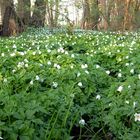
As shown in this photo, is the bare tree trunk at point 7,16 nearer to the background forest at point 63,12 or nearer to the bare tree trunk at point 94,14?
the background forest at point 63,12

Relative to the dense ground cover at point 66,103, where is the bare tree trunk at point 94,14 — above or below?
above

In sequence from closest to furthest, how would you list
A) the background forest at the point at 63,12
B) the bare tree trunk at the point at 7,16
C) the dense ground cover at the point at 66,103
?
the dense ground cover at the point at 66,103 → the bare tree trunk at the point at 7,16 → the background forest at the point at 63,12

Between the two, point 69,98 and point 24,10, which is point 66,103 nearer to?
point 69,98

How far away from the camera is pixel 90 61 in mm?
5914

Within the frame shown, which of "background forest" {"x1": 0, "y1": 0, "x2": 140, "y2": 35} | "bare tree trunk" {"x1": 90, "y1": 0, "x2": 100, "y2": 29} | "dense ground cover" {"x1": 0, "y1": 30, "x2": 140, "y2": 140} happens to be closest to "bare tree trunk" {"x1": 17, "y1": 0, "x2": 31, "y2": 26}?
"background forest" {"x1": 0, "y1": 0, "x2": 140, "y2": 35}

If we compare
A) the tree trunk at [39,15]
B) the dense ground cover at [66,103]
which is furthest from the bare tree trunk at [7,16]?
the dense ground cover at [66,103]

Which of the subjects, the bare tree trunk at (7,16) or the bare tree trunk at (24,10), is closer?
the bare tree trunk at (7,16)

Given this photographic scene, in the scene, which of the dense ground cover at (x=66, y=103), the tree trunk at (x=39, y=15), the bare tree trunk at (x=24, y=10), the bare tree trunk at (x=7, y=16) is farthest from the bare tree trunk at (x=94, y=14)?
the dense ground cover at (x=66, y=103)

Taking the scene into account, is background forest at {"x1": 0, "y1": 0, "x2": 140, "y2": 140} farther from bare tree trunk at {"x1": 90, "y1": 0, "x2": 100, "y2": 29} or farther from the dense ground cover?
bare tree trunk at {"x1": 90, "y1": 0, "x2": 100, "y2": 29}

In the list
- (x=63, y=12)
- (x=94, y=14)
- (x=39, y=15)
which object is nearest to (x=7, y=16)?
(x=63, y=12)

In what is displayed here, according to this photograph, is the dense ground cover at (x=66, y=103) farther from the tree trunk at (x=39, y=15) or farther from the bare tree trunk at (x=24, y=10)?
the tree trunk at (x=39, y=15)

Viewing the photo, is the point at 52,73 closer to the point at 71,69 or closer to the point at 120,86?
the point at 71,69

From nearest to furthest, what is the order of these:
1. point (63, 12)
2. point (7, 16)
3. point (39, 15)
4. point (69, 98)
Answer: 1. point (69, 98)
2. point (7, 16)
3. point (63, 12)
4. point (39, 15)

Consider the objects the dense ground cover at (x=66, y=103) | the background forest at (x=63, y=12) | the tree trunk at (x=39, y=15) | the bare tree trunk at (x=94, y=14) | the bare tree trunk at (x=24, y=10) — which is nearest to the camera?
the dense ground cover at (x=66, y=103)
